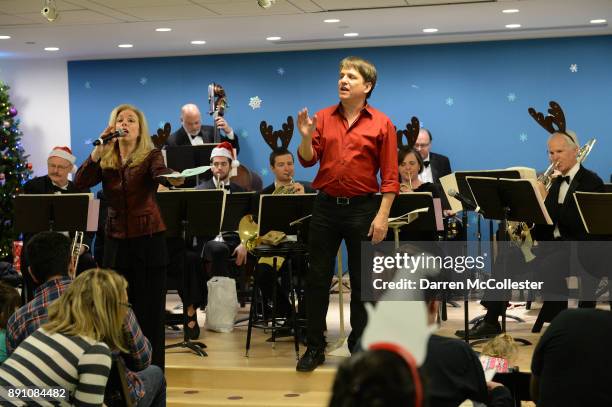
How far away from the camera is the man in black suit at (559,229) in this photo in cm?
602

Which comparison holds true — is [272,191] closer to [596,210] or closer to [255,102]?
[596,210]

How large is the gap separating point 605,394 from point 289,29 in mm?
7010

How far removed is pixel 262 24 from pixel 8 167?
151 inches

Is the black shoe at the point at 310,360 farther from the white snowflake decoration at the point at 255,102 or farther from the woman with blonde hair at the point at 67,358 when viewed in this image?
the white snowflake decoration at the point at 255,102

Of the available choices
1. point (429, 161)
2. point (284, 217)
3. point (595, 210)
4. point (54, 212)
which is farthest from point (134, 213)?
point (429, 161)

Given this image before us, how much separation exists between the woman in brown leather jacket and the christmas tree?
18.8ft

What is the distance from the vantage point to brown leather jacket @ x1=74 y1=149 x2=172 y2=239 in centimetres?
494

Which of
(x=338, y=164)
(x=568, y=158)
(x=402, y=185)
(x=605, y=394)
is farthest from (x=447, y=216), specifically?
(x=605, y=394)

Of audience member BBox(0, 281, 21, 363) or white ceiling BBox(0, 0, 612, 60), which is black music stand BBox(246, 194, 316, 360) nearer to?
audience member BBox(0, 281, 21, 363)

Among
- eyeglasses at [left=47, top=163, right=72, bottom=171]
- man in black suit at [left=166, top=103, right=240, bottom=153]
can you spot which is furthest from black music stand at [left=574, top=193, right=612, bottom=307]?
man in black suit at [left=166, top=103, right=240, bottom=153]

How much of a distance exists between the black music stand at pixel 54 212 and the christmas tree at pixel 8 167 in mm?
4635

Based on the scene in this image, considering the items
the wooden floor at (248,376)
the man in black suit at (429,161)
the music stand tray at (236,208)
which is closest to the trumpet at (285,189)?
the music stand tray at (236,208)

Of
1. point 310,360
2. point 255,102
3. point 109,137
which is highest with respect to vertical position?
point 255,102

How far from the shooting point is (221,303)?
6797 mm
